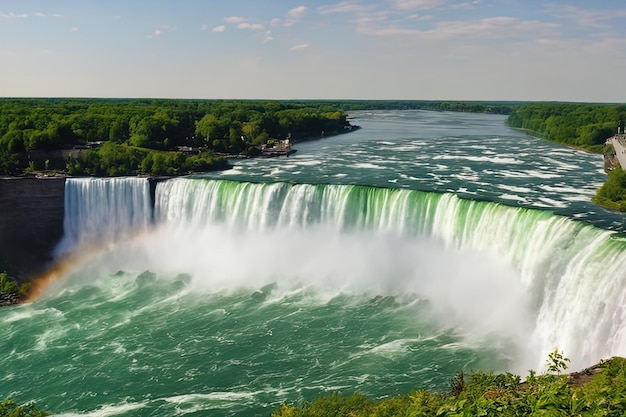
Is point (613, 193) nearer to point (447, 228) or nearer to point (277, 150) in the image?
point (447, 228)

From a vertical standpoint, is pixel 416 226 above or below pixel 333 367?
above

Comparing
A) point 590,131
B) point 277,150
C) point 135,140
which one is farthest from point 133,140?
point 590,131

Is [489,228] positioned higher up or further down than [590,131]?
further down

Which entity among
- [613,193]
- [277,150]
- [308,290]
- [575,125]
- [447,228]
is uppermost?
[575,125]

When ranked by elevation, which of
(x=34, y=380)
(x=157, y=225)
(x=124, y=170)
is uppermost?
(x=124, y=170)

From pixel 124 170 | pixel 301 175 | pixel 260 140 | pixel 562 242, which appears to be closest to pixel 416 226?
pixel 562 242

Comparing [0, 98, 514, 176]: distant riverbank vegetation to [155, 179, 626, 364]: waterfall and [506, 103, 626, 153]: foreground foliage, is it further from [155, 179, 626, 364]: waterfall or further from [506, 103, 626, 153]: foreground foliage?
[506, 103, 626, 153]: foreground foliage

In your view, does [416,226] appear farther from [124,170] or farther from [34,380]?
[124,170]
